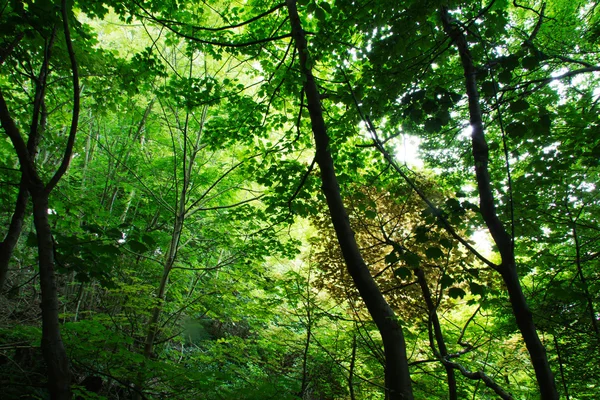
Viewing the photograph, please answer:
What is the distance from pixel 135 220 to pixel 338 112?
6594mm

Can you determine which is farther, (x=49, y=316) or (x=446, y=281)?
(x=446, y=281)

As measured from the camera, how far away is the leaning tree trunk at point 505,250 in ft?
5.63

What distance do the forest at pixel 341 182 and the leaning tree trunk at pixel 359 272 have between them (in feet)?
0.04

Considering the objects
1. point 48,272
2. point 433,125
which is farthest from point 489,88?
point 48,272

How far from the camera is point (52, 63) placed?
360 centimetres

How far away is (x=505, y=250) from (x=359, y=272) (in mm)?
945

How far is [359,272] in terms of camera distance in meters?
2.32

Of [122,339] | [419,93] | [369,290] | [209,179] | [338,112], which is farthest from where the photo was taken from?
[209,179]

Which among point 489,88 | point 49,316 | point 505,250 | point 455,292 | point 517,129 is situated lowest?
point 49,316

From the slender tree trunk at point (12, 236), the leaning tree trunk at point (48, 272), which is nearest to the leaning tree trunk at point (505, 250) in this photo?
the leaning tree trunk at point (48, 272)

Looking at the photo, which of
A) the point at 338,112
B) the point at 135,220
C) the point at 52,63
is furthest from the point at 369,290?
the point at 135,220

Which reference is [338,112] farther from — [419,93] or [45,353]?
[45,353]

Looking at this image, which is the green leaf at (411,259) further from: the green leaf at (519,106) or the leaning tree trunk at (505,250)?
the green leaf at (519,106)

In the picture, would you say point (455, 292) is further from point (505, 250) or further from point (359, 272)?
point (359, 272)
